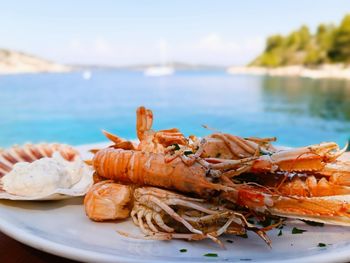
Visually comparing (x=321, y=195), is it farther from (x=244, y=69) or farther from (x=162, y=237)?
(x=244, y=69)

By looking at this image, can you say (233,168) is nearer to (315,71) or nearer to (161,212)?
(161,212)

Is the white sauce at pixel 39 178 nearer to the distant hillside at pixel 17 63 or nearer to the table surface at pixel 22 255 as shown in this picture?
the table surface at pixel 22 255

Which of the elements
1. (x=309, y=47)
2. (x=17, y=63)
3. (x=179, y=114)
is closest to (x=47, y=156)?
(x=179, y=114)

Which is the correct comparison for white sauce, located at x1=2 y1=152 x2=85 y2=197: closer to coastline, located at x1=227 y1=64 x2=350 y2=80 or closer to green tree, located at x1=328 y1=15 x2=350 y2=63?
coastline, located at x1=227 y1=64 x2=350 y2=80

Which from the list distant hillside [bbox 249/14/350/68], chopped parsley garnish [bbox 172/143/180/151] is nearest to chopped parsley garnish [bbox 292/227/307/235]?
chopped parsley garnish [bbox 172/143/180/151]

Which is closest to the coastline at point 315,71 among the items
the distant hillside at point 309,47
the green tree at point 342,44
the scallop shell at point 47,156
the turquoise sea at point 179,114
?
the distant hillside at point 309,47

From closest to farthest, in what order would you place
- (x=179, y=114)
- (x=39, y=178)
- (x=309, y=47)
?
(x=39, y=178)
(x=179, y=114)
(x=309, y=47)
